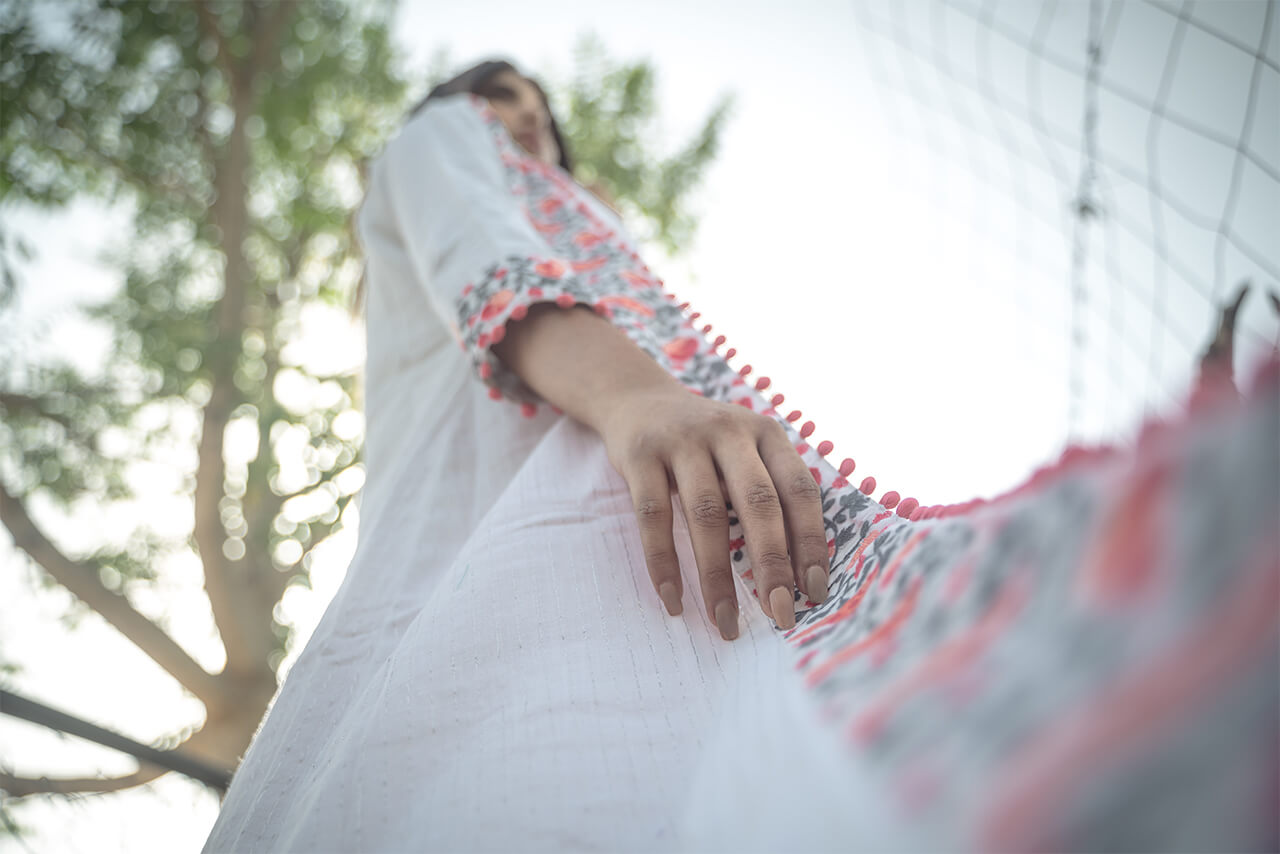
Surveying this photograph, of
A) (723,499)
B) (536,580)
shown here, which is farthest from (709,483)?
(536,580)

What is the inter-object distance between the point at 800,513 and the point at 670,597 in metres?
0.10

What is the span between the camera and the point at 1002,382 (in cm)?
76

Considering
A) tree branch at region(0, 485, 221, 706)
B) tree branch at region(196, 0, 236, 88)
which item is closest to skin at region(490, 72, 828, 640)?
tree branch at region(0, 485, 221, 706)

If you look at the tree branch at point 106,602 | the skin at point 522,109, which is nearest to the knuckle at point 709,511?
the skin at point 522,109

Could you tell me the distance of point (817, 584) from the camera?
43cm

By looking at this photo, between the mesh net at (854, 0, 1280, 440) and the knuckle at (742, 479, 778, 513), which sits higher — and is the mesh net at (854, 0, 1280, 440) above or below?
above

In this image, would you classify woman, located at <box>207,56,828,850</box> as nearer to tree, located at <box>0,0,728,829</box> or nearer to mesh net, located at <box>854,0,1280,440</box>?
mesh net, located at <box>854,0,1280,440</box>

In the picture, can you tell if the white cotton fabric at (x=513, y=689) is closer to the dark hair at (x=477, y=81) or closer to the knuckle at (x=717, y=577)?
the knuckle at (x=717, y=577)

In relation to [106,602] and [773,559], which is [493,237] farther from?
[106,602]

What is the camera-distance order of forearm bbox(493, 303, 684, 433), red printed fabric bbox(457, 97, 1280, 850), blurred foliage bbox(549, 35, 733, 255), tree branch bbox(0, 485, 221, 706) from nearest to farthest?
red printed fabric bbox(457, 97, 1280, 850) < forearm bbox(493, 303, 684, 433) < tree branch bbox(0, 485, 221, 706) < blurred foliage bbox(549, 35, 733, 255)

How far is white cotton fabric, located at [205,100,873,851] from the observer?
0.32m

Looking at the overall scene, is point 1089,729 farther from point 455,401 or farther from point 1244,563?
point 455,401

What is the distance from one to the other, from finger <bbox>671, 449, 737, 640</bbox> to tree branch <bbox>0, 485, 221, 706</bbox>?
110 inches

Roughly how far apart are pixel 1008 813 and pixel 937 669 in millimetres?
58
